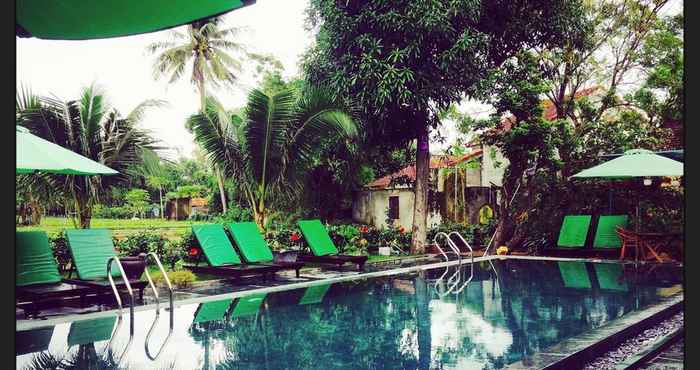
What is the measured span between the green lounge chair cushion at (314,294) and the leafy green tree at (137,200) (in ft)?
64.1

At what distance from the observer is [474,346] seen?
4852 millimetres

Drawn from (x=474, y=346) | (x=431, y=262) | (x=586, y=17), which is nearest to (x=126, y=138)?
(x=431, y=262)

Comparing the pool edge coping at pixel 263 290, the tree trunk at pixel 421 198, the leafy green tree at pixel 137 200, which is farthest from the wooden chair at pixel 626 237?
the leafy green tree at pixel 137 200

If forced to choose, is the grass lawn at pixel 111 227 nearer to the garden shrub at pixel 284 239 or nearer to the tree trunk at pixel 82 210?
the tree trunk at pixel 82 210

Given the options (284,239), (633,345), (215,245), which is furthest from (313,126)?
(633,345)

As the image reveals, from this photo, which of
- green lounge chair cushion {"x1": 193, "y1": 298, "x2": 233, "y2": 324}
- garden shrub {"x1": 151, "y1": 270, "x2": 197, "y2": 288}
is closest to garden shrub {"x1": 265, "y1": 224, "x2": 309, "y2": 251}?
garden shrub {"x1": 151, "y1": 270, "x2": 197, "y2": 288}

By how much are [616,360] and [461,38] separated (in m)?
8.25

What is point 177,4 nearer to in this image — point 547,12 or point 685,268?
point 685,268

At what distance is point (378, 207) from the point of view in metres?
20.6

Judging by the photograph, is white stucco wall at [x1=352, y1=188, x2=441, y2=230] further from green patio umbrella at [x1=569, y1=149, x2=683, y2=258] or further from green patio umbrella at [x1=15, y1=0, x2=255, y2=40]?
green patio umbrella at [x1=15, y1=0, x2=255, y2=40]

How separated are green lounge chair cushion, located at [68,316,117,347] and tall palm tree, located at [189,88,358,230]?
18.7 feet

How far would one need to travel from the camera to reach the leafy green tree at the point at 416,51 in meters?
11.5

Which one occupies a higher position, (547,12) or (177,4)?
(547,12)

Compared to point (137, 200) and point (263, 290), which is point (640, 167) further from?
point (137, 200)
